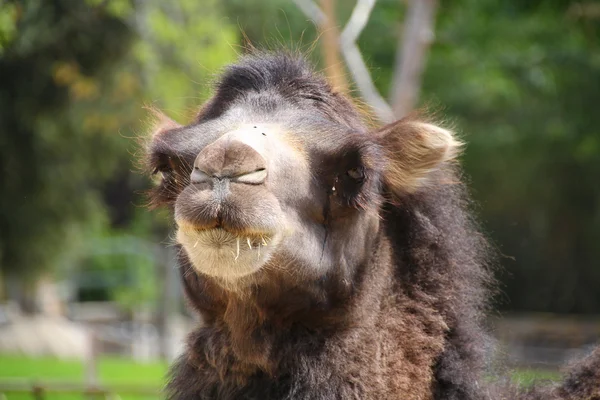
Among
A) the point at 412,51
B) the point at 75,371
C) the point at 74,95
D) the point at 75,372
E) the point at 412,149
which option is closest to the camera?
the point at 412,149

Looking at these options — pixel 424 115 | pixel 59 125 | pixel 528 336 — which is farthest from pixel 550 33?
pixel 424 115

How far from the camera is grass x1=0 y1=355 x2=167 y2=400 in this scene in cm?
1636

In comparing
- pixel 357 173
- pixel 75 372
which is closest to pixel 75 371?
pixel 75 372

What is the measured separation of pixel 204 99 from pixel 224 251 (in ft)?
7.40

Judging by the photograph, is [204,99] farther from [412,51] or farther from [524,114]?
[524,114]

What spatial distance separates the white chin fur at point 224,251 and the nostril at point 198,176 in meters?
0.20

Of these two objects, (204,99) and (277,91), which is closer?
(277,91)

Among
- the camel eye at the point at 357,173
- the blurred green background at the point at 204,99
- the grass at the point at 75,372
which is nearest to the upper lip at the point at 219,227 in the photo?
the camel eye at the point at 357,173

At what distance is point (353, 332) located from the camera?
427cm

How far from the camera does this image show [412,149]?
4.48 m

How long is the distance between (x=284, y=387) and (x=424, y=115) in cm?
153

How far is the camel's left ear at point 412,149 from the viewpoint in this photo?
445 cm

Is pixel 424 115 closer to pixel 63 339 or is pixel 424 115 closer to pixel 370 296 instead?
pixel 370 296

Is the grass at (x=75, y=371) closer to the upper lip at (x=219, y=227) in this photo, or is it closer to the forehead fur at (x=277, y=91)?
the forehead fur at (x=277, y=91)
